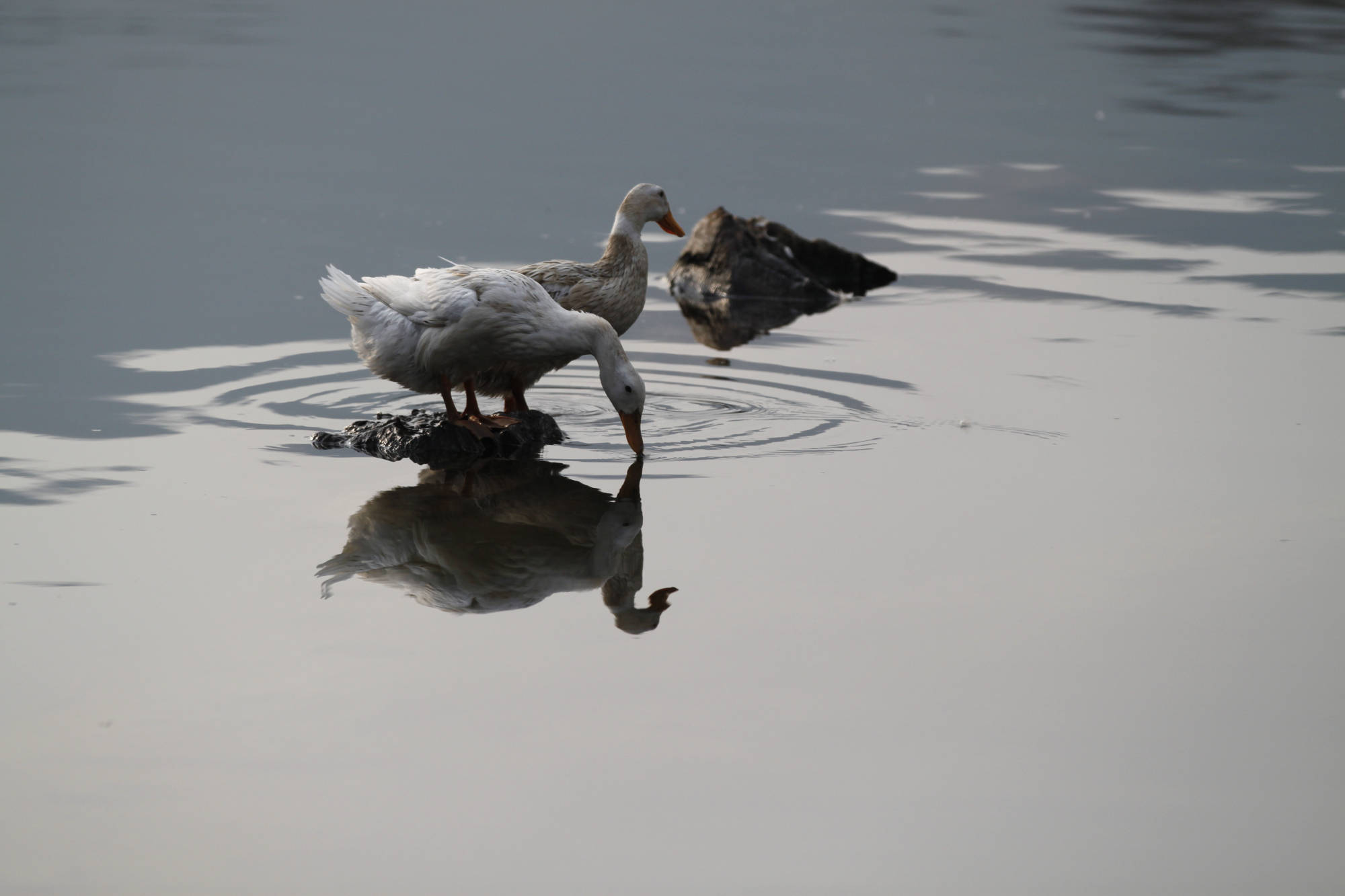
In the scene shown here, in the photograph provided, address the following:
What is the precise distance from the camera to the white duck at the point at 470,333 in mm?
6969

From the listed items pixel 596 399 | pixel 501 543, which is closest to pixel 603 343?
pixel 596 399

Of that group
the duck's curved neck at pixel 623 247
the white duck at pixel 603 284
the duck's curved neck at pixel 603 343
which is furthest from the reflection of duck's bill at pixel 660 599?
the duck's curved neck at pixel 623 247

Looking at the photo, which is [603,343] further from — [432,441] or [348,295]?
[348,295]

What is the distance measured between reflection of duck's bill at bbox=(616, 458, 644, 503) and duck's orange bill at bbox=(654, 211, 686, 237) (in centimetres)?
254

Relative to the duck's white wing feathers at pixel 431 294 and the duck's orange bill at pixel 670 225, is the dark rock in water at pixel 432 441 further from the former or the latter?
the duck's orange bill at pixel 670 225

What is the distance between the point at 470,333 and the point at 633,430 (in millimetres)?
837

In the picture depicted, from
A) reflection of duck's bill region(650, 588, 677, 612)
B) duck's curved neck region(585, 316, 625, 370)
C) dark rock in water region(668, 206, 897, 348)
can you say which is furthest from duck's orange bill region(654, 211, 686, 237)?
reflection of duck's bill region(650, 588, 677, 612)

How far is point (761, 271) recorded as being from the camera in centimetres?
1120

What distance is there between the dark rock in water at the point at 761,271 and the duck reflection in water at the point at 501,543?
4.27 metres

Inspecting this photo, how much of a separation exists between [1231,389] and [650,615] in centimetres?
420

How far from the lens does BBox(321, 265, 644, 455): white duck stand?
6.97 metres

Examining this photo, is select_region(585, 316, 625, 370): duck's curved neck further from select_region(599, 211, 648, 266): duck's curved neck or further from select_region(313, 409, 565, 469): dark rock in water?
select_region(599, 211, 648, 266): duck's curved neck

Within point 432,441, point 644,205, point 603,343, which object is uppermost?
point 644,205

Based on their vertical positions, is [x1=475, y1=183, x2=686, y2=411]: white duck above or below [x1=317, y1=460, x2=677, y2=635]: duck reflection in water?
above
